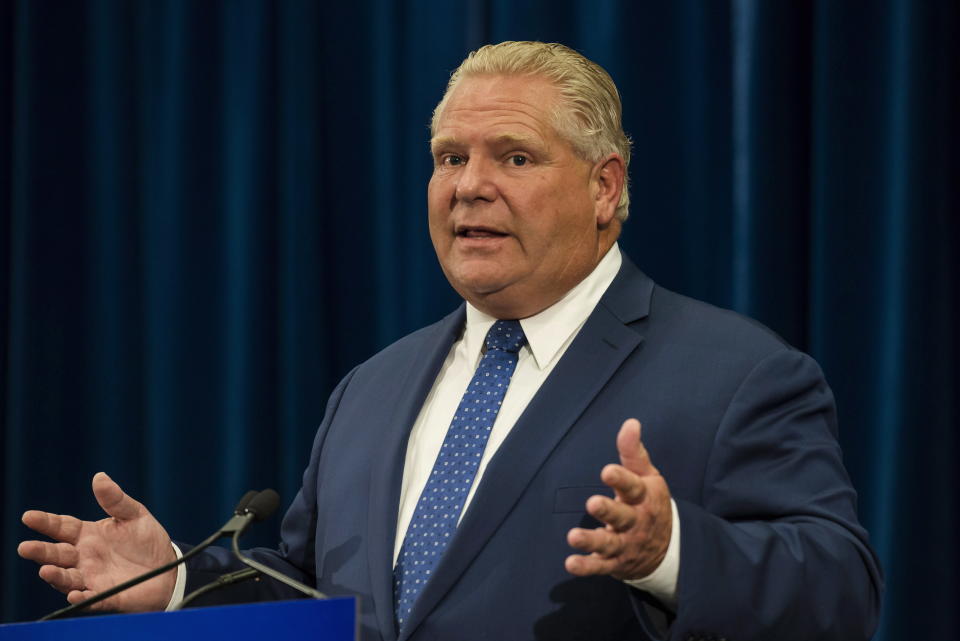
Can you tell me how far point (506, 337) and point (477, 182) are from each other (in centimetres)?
26

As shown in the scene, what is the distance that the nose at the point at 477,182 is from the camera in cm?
192

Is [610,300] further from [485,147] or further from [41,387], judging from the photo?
[41,387]

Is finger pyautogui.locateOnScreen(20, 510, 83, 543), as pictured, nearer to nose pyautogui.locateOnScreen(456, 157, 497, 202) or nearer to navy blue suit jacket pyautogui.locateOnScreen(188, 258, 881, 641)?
navy blue suit jacket pyautogui.locateOnScreen(188, 258, 881, 641)

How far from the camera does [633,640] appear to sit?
1616 millimetres

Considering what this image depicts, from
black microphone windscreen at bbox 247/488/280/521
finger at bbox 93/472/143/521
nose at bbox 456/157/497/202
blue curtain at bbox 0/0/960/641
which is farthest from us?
blue curtain at bbox 0/0/960/641

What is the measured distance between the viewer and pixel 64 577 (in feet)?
5.50

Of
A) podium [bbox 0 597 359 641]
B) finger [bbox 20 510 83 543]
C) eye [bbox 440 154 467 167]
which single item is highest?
eye [bbox 440 154 467 167]

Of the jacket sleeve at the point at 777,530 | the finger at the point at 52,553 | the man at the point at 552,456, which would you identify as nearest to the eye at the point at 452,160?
the man at the point at 552,456

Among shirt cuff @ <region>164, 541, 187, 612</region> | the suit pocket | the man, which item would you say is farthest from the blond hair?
shirt cuff @ <region>164, 541, 187, 612</region>

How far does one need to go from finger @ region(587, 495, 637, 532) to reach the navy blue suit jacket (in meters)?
0.14

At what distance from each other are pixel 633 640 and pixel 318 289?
1.43m

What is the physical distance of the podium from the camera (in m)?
1.18

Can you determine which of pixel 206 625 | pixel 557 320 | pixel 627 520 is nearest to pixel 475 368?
pixel 557 320

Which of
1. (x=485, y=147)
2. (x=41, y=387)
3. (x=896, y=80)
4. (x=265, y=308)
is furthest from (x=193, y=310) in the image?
(x=896, y=80)
